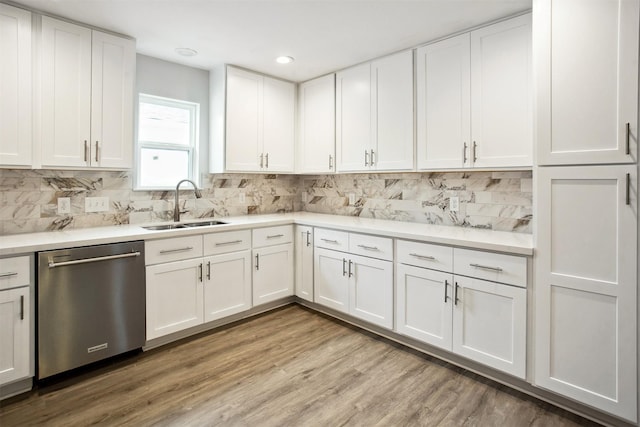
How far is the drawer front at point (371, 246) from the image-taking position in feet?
9.16

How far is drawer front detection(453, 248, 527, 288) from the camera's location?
2.11 metres

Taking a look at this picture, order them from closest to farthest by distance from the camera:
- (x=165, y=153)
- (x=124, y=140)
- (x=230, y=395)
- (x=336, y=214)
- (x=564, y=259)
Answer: (x=564, y=259) → (x=230, y=395) → (x=124, y=140) → (x=165, y=153) → (x=336, y=214)

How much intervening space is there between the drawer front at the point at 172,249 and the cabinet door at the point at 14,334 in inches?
28.2

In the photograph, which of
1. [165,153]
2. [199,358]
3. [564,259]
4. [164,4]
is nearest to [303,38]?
[164,4]

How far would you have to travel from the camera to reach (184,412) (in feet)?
6.49

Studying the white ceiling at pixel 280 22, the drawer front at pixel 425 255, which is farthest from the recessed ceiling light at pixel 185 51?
the drawer front at pixel 425 255

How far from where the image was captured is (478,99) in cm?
259

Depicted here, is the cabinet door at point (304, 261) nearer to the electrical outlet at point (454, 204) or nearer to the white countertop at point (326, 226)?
the white countertop at point (326, 226)

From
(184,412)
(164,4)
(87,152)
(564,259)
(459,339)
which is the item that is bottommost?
(184,412)

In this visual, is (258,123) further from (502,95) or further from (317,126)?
(502,95)

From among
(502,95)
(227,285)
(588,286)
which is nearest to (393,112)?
(502,95)

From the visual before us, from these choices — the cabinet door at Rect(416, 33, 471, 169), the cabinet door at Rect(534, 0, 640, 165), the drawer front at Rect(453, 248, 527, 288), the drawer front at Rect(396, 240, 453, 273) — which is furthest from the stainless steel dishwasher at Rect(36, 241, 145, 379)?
the cabinet door at Rect(534, 0, 640, 165)

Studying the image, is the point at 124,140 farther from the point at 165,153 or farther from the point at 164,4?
the point at 164,4

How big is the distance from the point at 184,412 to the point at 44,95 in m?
2.23
